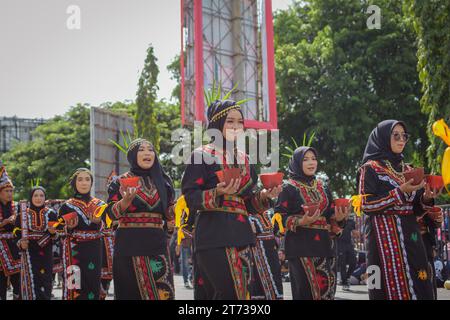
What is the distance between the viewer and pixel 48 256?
10039 millimetres

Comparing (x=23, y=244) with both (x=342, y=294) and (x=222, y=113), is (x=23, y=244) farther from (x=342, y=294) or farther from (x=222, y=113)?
(x=342, y=294)

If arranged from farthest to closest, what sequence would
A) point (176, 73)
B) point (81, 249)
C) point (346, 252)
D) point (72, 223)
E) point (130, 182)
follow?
point (176, 73) → point (346, 252) → point (81, 249) → point (72, 223) → point (130, 182)

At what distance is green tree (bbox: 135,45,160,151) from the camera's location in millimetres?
24266

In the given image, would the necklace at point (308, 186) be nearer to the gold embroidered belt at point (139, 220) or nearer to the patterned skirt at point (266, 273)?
the patterned skirt at point (266, 273)

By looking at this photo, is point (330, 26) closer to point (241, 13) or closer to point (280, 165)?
point (241, 13)

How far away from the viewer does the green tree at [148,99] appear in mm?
24266

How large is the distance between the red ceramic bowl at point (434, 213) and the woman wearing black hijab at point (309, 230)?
881mm

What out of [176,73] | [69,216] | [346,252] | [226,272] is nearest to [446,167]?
[226,272]

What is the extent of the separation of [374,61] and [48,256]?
49.1 ft

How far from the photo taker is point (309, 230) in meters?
7.38

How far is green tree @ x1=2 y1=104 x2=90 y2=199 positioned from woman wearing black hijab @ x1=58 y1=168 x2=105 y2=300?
2355 centimetres

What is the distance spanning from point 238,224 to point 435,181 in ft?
6.14

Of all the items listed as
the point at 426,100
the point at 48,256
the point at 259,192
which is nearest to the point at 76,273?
the point at 48,256

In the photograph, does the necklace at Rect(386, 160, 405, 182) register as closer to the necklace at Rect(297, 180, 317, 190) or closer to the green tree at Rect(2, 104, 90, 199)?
the necklace at Rect(297, 180, 317, 190)
